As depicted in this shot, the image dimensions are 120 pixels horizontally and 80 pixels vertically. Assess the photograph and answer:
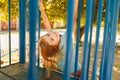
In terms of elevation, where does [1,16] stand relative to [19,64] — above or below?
above

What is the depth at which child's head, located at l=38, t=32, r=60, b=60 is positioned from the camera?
2.10 meters

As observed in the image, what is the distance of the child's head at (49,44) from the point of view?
2096 mm

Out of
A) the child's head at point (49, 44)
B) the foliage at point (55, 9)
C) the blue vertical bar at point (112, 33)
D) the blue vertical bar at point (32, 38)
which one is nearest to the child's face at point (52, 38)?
the child's head at point (49, 44)

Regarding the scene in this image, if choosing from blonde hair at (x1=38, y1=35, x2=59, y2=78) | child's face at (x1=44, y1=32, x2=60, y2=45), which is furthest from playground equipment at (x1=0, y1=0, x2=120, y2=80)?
child's face at (x1=44, y1=32, x2=60, y2=45)

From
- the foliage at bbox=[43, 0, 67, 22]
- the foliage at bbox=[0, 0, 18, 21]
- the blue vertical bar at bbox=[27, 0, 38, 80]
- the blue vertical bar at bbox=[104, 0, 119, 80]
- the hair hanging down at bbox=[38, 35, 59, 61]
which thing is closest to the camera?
the blue vertical bar at bbox=[27, 0, 38, 80]

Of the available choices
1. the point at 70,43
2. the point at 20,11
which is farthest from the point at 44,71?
the point at 70,43

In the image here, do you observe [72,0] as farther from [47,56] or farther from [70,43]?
[47,56]

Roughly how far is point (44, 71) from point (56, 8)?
443 cm

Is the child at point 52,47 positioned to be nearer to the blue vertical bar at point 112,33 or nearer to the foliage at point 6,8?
the blue vertical bar at point 112,33

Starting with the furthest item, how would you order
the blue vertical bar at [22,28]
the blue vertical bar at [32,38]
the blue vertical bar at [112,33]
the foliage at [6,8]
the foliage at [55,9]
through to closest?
the foliage at [55,9] → the foliage at [6,8] → the blue vertical bar at [22,28] → the blue vertical bar at [112,33] → the blue vertical bar at [32,38]

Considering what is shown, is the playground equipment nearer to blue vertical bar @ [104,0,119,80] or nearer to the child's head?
blue vertical bar @ [104,0,119,80]

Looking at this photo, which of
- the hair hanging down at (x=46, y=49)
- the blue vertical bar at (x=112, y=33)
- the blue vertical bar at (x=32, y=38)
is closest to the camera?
the blue vertical bar at (x=32, y=38)

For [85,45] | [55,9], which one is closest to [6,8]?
[55,9]

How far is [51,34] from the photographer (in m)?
2.16
